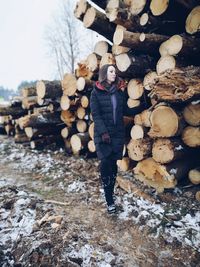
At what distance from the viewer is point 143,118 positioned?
4.71 meters

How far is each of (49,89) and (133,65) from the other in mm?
2477

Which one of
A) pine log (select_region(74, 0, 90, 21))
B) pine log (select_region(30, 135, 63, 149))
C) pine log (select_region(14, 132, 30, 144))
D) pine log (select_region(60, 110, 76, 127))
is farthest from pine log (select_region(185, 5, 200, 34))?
pine log (select_region(14, 132, 30, 144))

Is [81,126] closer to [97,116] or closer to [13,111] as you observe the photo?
[97,116]

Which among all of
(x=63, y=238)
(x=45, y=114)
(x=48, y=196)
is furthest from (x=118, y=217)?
(x=45, y=114)

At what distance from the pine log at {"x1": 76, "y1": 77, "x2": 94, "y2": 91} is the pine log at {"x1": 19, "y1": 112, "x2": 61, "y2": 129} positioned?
1.37m

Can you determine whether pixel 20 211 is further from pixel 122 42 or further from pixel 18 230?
pixel 122 42

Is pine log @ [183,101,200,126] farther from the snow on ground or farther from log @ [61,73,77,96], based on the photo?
log @ [61,73,77,96]

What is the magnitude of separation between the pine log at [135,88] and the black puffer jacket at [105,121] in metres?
0.69

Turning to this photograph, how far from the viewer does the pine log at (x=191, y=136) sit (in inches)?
165

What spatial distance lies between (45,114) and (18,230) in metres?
3.61

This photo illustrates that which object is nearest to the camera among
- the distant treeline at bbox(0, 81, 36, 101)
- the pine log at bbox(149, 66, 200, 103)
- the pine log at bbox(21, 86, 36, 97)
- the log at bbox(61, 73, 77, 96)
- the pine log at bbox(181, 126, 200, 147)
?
the pine log at bbox(149, 66, 200, 103)

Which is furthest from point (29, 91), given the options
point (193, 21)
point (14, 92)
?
point (14, 92)

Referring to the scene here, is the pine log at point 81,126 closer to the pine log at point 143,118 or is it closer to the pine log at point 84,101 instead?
the pine log at point 84,101

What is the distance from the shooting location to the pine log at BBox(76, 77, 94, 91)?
5.67m
